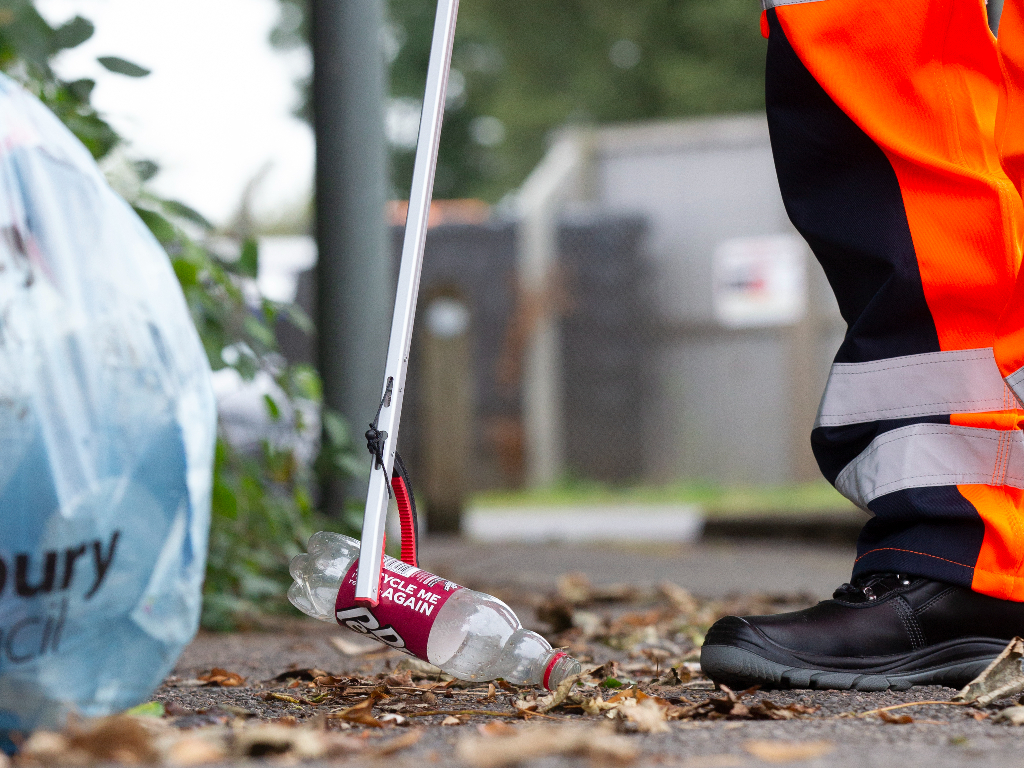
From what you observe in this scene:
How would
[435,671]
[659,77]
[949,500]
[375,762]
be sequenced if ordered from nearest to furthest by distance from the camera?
[375,762] < [949,500] < [435,671] < [659,77]

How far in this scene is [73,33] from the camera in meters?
1.80

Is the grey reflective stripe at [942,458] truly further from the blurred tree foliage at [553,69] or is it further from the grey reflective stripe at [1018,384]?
the blurred tree foliage at [553,69]

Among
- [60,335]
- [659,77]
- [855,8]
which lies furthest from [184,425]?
[659,77]

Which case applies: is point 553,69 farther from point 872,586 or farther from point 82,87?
point 872,586

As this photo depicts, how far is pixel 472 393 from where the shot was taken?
7.14m

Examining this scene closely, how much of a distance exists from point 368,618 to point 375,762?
341 mm

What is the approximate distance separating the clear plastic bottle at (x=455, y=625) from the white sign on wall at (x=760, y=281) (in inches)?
222

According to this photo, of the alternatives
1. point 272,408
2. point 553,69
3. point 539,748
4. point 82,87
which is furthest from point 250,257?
point 553,69

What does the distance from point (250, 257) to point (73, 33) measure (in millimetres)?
497

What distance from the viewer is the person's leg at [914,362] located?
1.36 metres

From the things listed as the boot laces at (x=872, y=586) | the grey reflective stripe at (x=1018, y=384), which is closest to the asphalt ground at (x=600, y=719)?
the boot laces at (x=872, y=586)

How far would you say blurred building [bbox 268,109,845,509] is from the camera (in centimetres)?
704

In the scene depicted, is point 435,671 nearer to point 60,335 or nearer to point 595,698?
point 595,698

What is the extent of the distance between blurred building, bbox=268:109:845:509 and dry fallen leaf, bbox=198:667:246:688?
18.2ft
